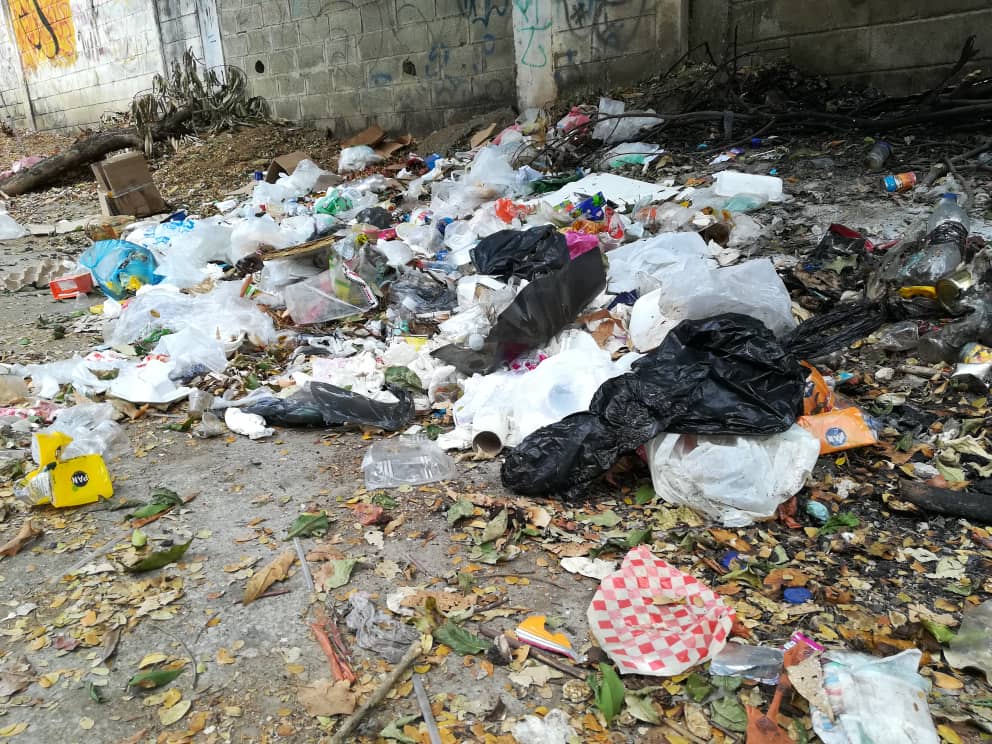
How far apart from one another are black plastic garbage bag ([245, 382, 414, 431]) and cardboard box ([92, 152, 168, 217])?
542 cm

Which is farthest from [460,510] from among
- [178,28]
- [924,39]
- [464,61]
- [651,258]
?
[178,28]

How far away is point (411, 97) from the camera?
8.04 metres

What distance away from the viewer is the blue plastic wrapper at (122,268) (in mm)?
5027

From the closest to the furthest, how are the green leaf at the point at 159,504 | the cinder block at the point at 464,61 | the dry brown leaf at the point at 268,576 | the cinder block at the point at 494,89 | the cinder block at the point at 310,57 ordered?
the dry brown leaf at the point at 268,576
the green leaf at the point at 159,504
the cinder block at the point at 494,89
the cinder block at the point at 464,61
the cinder block at the point at 310,57

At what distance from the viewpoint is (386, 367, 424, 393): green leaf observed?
3240 mm

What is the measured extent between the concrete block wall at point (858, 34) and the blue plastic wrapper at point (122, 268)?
4.90 m

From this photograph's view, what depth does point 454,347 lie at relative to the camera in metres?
3.24

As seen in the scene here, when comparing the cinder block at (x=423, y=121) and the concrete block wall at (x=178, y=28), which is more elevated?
the concrete block wall at (x=178, y=28)

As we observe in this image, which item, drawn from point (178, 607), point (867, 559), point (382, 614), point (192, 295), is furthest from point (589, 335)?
point (192, 295)

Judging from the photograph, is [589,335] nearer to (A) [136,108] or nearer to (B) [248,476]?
(B) [248,476]

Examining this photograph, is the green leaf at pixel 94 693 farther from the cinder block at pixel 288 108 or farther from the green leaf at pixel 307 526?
the cinder block at pixel 288 108

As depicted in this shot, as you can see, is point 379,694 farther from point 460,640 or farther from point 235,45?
point 235,45

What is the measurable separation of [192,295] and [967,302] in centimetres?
436

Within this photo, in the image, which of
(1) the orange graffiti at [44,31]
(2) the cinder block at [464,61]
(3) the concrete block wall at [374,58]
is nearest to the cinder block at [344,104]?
(3) the concrete block wall at [374,58]
